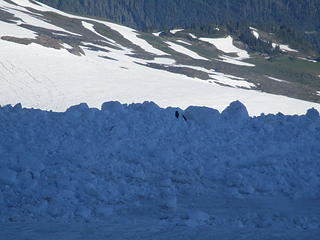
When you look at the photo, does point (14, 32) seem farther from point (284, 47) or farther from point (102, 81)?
point (284, 47)

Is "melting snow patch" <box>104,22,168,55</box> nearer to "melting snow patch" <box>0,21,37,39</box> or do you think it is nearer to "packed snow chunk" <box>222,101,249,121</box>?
"melting snow patch" <box>0,21,37,39</box>

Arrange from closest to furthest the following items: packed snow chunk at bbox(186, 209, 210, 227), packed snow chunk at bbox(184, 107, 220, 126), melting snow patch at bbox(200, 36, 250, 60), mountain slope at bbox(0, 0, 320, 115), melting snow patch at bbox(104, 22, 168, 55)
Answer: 1. packed snow chunk at bbox(186, 209, 210, 227)
2. packed snow chunk at bbox(184, 107, 220, 126)
3. mountain slope at bbox(0, 0, 320, 115)
4. melting snow patch at bbox(104, 22, 168, 55)
5. melting snow patch at bbox(200, 36, 250, 60)

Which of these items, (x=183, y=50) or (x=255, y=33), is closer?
(x=183, y=50)

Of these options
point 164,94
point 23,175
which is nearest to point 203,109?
point 23,175

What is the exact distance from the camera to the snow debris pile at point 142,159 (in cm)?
680

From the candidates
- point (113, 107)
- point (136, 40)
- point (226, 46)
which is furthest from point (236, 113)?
point (226, 46)

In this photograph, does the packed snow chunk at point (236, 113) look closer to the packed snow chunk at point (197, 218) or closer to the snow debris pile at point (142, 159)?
the snow debris pile at point (142, 159)

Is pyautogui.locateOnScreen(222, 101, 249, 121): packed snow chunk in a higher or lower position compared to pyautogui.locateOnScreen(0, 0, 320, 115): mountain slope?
higher

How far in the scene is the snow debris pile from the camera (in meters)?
6.80

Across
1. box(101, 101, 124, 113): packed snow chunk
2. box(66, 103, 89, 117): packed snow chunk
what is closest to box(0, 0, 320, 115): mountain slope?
box(101, 101, 124, 113): packed snow chunk

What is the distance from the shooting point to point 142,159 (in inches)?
344

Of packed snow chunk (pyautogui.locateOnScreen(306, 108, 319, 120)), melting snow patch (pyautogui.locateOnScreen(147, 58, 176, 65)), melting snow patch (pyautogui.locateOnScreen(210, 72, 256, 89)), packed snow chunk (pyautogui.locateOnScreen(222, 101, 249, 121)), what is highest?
packed snow chunk (pyautogui.locateOnScreen(222, 101, 249, 121))

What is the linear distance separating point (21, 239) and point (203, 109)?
6.18 m

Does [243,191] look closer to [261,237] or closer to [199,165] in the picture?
[199,165]
